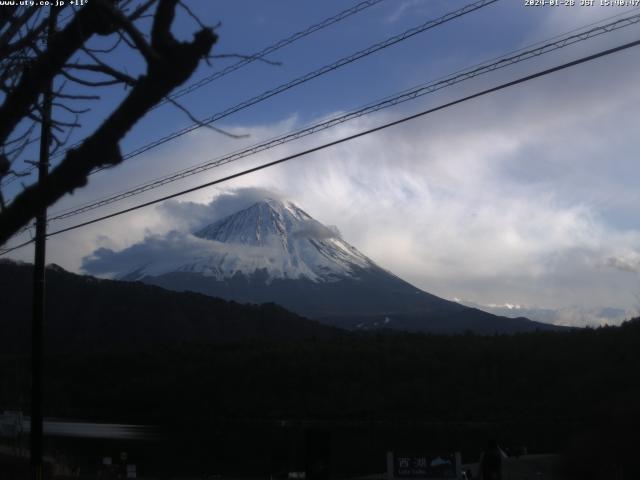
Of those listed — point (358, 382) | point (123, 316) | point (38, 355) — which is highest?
point (123, 316)

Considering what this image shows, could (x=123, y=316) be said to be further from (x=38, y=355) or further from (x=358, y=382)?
(x=38, y=355)

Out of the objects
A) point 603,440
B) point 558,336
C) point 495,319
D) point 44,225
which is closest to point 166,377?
point 558,336

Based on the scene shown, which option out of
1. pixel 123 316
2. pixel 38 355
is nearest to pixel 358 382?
pixel 123 316

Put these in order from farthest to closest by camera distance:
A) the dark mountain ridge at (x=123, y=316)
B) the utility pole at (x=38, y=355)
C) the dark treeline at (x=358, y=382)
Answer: the dark mountain ridge at (x=123, y=316)
the dark treeline at (x=358, y=382)
the utility pole at (x=38, y=355)

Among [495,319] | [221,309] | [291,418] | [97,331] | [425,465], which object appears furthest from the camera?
[495,319]

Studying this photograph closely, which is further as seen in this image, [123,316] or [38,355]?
[123,316]

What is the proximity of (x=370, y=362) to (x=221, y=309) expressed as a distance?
38.8 metres

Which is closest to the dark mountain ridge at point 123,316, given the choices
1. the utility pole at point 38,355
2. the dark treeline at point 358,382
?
the dark treeline at point 358,382

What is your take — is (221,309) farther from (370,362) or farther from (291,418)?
(291,418)

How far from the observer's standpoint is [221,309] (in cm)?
10756

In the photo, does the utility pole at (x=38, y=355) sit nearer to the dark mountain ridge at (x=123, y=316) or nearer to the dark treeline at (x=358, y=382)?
the dark treeline at (x=358, y=382)

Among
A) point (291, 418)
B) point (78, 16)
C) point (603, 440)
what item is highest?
point (78, 16)

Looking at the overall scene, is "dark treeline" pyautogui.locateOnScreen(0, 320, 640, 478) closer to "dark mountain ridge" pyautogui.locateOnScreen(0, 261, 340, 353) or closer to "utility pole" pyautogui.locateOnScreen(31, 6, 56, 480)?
"dark mountain ridge" pyautogui.locateOnScreen(0, 261, 340, 353)

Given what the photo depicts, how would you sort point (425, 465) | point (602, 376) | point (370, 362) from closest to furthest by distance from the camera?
point (425, 465)
point (602, 376)
point (370, 362)
